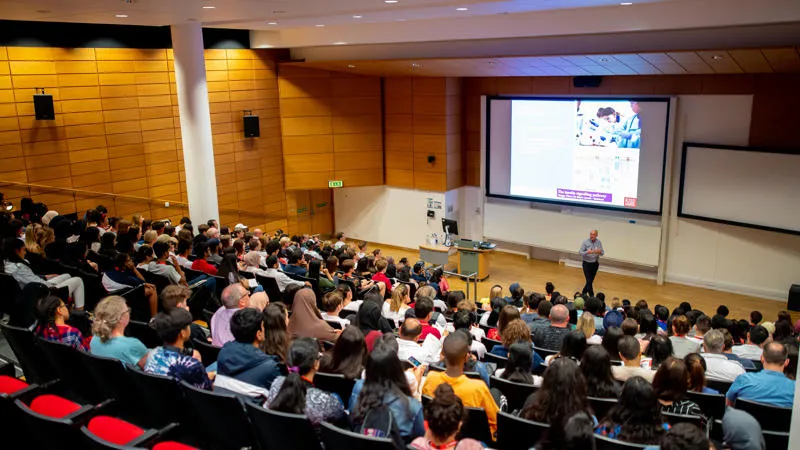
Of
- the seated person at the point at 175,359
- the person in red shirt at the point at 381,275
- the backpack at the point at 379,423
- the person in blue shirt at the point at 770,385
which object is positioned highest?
the seated person at the point at 175,359

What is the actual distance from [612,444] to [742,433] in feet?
2.46

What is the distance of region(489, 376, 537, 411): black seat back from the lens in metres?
4.21

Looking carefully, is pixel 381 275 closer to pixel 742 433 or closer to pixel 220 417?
Result: pixel 220 417

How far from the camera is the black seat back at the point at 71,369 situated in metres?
4.23

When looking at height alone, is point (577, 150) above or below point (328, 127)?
below

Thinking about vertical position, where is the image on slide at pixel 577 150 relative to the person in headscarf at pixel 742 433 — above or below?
above

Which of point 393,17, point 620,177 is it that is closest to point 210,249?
point 393,17

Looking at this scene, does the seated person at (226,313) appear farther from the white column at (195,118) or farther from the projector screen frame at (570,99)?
the projector screen frame at (570,99)

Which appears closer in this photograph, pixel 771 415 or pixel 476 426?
pixel 476 426

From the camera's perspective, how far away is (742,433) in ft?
11.2

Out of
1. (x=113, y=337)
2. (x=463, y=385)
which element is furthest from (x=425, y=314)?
(x=113, y=337)

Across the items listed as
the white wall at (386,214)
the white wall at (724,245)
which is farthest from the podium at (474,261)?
the white wall at (724,245)

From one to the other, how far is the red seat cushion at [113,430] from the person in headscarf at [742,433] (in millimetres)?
3296

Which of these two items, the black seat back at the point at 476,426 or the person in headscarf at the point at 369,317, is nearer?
the black seat back at the point at 476,426
